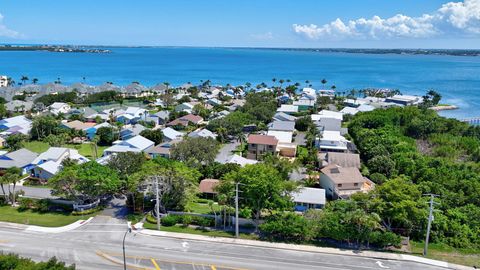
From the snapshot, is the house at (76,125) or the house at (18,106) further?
the house at (18,106)

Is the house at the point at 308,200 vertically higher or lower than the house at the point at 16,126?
lower

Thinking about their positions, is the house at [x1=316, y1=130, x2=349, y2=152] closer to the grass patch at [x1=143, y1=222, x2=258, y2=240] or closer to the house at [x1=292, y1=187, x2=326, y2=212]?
the house at [x1=292, y1=187, x2=326, y2=212]

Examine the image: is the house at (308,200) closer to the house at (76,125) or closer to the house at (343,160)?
the house at (343,160)

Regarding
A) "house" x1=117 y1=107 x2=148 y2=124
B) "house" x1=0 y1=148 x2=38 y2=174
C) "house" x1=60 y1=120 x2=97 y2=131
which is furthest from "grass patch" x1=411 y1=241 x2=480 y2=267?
"house" x1=117 y1=107 x2=148 y2=124

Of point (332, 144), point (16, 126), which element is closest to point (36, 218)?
point (332, 144)

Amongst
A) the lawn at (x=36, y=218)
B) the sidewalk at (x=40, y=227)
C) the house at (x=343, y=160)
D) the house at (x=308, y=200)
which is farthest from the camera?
the house at (x=343, y=160)

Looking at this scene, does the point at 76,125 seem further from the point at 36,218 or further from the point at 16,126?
the point at 36,218

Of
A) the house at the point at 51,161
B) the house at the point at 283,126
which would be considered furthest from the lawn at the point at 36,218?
the house at the point at 283,126

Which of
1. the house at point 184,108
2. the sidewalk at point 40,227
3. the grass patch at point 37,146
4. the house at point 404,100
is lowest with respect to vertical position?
the grass patch at point 37,146
